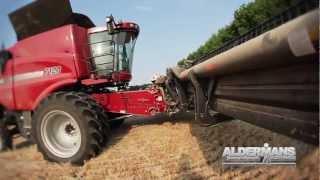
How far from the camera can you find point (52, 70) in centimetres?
732

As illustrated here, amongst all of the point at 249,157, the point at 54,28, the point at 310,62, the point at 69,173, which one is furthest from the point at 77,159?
the point at 310,62

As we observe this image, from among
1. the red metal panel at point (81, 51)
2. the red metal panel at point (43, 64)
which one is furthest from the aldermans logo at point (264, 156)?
the red metal panel at point (43, 64)

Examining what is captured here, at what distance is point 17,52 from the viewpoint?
7.48 m

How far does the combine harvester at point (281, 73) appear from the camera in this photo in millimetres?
1838

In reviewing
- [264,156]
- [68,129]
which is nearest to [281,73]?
[264,156]

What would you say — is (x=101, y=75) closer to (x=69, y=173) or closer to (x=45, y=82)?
(x=45, y=82)

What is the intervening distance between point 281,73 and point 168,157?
3.19 m

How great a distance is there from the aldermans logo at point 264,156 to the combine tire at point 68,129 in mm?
2517

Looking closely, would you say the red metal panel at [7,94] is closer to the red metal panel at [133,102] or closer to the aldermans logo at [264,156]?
the red metal panel at [133,102]

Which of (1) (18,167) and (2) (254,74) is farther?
(1) (18,167)

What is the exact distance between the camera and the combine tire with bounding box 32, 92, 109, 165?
6.27 meters

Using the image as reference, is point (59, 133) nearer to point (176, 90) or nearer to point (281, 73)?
point (176, 90)

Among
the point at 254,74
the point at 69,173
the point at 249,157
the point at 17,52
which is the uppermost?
the point at 17,52

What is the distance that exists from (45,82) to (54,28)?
945 mm
